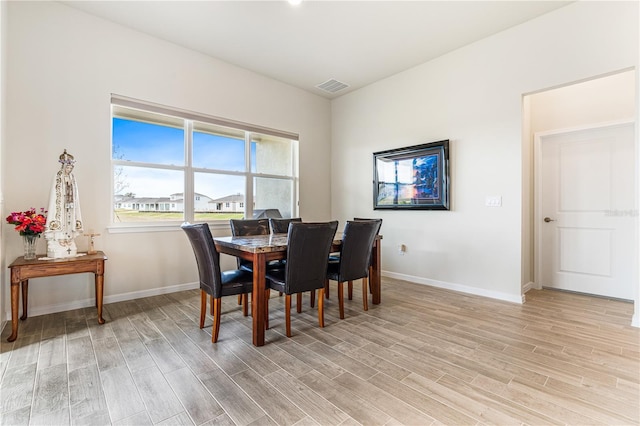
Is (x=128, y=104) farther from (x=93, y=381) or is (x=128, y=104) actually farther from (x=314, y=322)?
(x=314, y=322)

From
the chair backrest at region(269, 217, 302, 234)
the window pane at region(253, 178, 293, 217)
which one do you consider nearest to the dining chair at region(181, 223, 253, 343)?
the chair backrest at region(269, 217, 302, 234)

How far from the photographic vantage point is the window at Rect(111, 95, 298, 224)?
11.4 ft

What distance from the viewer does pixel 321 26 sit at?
10.8 feet

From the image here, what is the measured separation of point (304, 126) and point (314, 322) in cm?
346

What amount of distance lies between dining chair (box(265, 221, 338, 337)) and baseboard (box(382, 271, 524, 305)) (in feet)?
6.95

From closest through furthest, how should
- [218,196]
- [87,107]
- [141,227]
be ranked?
[87,107] < [141,227] < [218,196]

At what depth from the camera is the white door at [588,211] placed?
3.32 meters

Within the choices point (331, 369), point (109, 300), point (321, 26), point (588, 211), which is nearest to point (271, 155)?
point (321, 26)

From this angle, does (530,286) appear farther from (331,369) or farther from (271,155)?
(271,155)

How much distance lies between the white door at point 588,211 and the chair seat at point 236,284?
3779 millimetres

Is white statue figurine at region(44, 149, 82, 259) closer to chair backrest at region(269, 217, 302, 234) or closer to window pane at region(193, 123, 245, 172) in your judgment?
window pane at region(193, 123, 245, 172)

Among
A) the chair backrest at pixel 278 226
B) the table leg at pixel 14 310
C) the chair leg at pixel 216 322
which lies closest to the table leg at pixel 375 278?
the chair backrest at pixel 278 226

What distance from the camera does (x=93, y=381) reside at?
5.83ft

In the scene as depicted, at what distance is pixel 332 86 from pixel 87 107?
3363 mm
